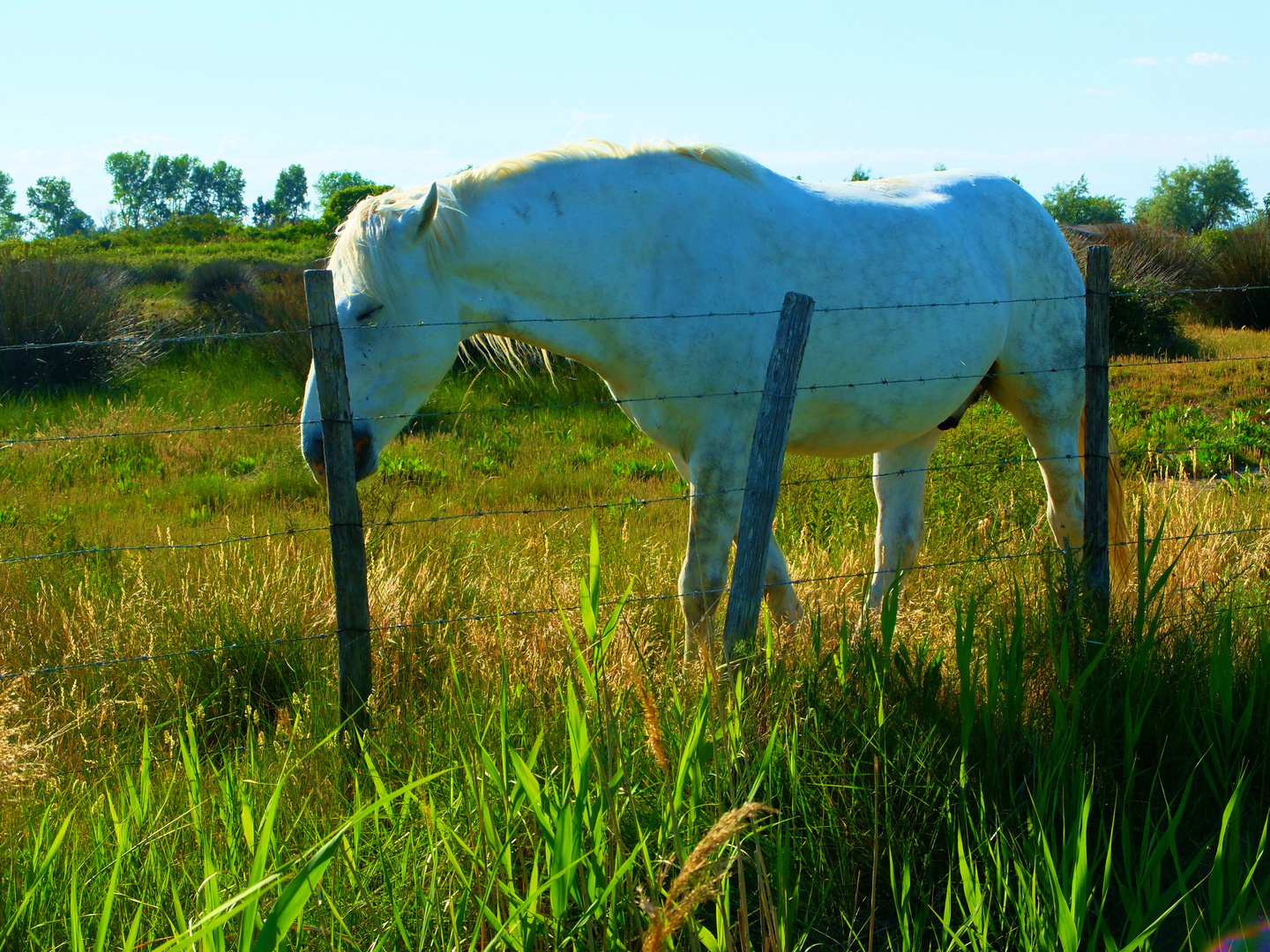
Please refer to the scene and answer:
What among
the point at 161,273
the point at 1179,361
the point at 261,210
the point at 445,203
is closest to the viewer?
the point at 445,203

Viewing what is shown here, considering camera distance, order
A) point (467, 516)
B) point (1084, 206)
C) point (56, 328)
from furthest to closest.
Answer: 1. point (1084, 206)
2. point (56, 328)
3. point (467, 516)

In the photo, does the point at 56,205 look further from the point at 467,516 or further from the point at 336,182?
the point at 467,516

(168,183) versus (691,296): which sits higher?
(168,183)

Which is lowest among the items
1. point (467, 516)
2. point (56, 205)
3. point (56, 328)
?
point (467, 516)

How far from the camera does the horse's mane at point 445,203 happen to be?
3029 mm

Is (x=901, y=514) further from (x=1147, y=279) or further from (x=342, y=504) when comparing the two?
(x=1147, y=279)

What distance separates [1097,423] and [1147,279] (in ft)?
43.9

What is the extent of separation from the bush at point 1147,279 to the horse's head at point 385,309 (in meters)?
7.69

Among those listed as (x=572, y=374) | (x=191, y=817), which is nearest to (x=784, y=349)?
(x=191, y=817)

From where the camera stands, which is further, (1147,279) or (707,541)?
(1147,279)

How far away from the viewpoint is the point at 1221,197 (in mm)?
69312

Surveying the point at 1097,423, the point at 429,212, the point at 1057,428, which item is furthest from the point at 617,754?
the point at 1057,428

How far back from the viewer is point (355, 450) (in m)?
3.04

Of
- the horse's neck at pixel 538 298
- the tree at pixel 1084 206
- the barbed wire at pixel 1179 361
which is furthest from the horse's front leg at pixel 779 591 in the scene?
the tree at pixel 1084 206
